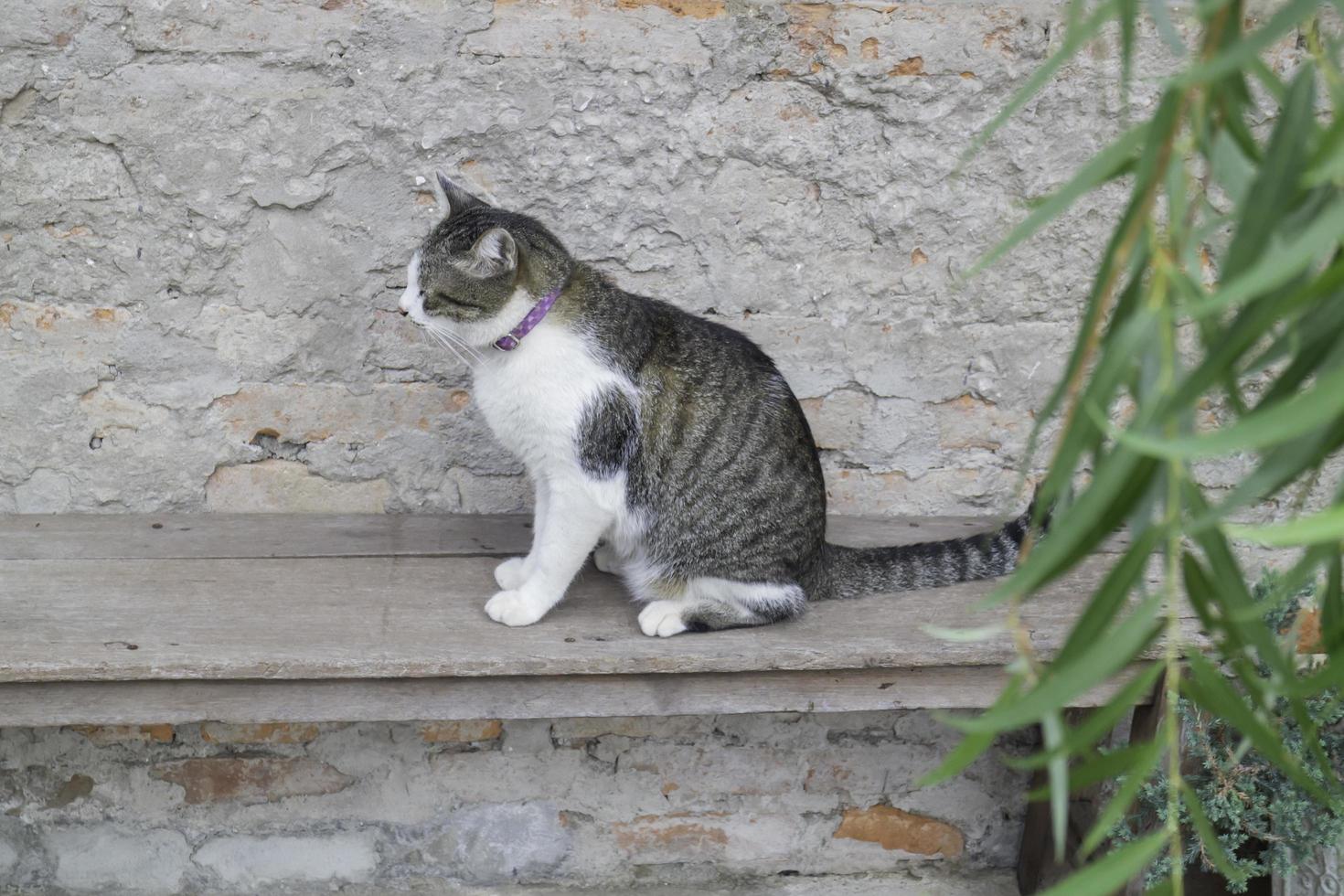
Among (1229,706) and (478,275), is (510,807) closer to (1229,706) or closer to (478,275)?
(478,275)

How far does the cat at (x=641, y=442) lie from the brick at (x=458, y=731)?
45cm

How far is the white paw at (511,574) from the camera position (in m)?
2.11

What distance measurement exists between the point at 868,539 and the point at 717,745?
0.52 meters

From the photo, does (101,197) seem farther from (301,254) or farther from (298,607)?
(298,607)

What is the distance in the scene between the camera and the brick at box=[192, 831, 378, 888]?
7.99ft

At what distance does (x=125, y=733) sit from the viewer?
7.78 ft

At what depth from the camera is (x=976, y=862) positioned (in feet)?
8.55

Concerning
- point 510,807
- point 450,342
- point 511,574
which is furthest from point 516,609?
point 510,807

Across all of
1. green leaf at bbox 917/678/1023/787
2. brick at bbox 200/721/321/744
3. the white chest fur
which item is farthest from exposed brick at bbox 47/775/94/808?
green leaf at bbox 917/678/1023/787

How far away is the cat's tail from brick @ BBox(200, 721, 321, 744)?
1.07 meters

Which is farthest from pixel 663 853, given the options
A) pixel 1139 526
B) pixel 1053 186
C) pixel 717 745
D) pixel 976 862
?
pixel 1139 526

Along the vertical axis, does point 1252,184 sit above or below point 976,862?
above

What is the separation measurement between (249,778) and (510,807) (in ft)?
1.69

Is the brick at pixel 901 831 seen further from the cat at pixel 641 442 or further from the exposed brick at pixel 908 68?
the exposed brick at pixel 908 68
